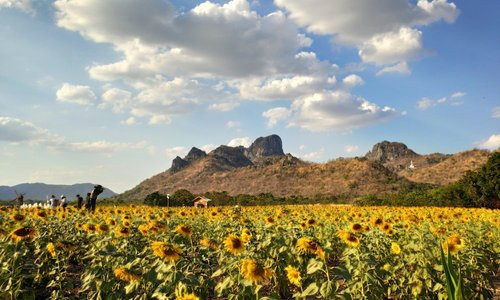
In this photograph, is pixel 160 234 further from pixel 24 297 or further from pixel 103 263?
pixel 24 297

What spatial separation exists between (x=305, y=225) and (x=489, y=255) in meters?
4.39

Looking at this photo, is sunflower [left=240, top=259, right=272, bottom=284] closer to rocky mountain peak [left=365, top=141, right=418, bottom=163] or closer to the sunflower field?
the sunflower field

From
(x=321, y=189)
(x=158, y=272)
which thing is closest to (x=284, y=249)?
(x=158, y=272)

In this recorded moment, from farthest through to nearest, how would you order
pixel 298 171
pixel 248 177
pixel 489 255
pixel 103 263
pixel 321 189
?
pixel 248 177 → pixel 298 171 → pixel 321 189 → pixel 489 255 → pixel 103 263

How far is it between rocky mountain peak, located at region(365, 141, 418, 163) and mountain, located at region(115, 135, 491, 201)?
18428 mm

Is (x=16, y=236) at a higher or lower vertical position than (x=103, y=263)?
higher

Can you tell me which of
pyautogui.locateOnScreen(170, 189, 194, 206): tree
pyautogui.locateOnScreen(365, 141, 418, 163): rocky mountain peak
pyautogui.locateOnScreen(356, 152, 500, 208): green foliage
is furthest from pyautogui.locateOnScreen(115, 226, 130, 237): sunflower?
pyautogui.locateOnScreen(365, 141, 418, 163): rocky mountain peak

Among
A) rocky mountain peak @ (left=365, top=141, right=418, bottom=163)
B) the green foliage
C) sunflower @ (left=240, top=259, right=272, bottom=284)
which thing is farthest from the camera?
rocky mountain peak @ (left=365, top=141, right=418, bottom=163)

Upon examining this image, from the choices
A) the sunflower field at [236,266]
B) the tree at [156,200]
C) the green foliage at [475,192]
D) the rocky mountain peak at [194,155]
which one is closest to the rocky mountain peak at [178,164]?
the rocky mountain peak at [194,155]

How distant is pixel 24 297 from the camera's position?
4.61m

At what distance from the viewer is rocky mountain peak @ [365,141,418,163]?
147m

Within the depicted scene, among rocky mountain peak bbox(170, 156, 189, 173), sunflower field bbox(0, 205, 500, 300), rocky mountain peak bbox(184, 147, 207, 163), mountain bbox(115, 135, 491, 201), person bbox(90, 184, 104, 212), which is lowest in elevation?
sunflower field bbox(0, 205, 500, 300)

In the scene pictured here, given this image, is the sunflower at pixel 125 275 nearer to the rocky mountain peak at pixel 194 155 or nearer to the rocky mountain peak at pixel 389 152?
the rocky mountain peak at pixel 194 155

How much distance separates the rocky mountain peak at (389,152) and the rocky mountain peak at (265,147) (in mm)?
37216
